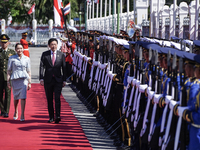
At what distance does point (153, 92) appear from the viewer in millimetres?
6680

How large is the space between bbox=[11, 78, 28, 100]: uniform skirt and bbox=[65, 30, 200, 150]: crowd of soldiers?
67.9 inches

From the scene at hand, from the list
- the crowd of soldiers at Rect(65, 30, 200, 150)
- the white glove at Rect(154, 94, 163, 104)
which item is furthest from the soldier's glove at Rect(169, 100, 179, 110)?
the white glove at Rect(154, 94, 163, 104)

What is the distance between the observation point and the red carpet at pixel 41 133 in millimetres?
8445

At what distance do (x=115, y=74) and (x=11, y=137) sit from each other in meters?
2.36

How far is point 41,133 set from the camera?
949 centimetres

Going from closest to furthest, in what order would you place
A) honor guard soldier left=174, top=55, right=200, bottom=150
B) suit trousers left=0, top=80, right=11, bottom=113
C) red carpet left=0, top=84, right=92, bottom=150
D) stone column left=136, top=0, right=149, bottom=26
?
honor guard soldier left=174, top=55, right=200, bottom=150
red carpet left=0, top=84, right=92, bottom=150
suit trousers left=0, top=80, right=11, bottom=113
stone column left=136, top=0, right=149, bottom=26

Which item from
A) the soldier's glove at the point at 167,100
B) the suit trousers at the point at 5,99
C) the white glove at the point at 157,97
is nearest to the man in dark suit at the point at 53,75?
the suit trousers at the point at 5,99

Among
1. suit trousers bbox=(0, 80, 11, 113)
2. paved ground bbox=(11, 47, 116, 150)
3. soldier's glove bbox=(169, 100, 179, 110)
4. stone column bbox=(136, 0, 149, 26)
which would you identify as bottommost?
paved ground bbox=(11, 47, 116, 150)

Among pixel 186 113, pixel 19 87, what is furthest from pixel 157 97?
pixel 19 87

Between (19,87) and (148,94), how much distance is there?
463 centimetres

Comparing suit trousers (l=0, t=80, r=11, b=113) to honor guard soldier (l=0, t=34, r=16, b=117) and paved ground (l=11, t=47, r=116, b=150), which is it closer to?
honor guard soldier (l=0, t=34, r=16, b=117)

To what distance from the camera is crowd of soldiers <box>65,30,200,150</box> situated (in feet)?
18.5

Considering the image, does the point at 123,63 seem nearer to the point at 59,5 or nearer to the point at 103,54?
the point at 103,54

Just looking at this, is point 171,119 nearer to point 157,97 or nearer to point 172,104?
point 172,104
